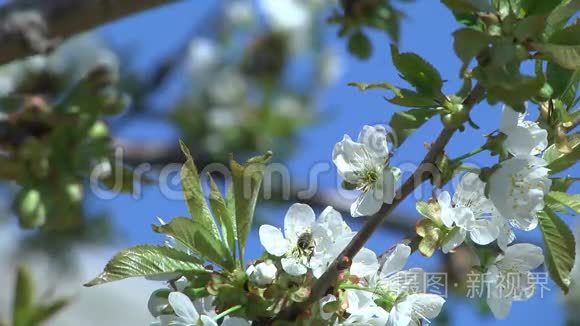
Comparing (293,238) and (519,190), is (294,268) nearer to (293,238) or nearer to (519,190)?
(293,238)

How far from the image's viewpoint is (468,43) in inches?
36.5

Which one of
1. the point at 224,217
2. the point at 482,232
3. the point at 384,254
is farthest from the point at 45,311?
the point at 482,232

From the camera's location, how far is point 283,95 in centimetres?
314

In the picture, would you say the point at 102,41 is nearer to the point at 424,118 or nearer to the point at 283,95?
the point at 283,95

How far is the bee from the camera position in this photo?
3.43ft

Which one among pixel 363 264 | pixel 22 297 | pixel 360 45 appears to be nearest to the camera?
pixel 363 264

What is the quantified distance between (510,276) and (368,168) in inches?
7.4

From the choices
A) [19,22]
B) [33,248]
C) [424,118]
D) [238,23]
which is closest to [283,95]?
[238,23]

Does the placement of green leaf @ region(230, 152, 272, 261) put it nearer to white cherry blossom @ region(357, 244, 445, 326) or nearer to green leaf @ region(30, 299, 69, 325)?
white cherry blossom @ region(357, 244, 445, 326)

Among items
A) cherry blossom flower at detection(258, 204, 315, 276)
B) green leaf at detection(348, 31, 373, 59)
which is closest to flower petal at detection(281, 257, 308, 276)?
cherry blossom flower at detection(258, 204, 315, 276)

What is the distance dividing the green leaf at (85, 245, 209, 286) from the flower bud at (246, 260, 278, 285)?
6cm

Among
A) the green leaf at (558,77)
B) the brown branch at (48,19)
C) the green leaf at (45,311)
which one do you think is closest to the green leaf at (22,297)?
the green leaf at (45,311)

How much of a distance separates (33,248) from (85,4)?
1.29m

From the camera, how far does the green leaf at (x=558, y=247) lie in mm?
1035
